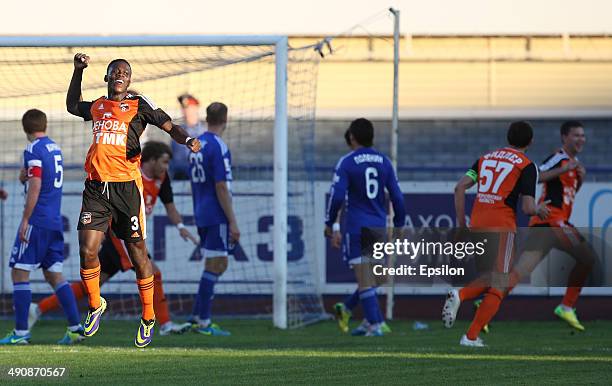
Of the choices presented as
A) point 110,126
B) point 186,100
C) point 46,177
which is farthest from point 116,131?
point 186,100

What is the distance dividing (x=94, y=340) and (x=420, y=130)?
44.2 ft

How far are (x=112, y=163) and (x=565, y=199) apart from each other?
5.72 metres

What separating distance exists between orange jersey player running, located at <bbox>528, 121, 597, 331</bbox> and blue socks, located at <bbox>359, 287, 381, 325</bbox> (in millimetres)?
1829

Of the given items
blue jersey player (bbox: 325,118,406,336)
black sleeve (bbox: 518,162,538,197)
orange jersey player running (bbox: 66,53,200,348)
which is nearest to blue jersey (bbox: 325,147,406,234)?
blue jersey player (bbox: 325,118,406,336)

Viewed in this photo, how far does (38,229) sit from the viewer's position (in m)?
11.3

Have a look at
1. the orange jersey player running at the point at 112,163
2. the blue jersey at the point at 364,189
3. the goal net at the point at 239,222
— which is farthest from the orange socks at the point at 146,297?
the goal net at the point at 239,222

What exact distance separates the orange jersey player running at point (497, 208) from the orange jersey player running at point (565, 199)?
5.23 feet

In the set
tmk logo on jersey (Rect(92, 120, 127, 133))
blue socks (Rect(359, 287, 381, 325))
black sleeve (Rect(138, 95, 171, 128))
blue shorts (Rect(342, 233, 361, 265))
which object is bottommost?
blue socks (Rect(359, 287, 381, 325))

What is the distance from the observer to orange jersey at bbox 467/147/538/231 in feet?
36.0

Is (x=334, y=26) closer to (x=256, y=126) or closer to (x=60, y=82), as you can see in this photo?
(x=256, y=126)

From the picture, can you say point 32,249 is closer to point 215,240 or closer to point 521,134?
point 215,240

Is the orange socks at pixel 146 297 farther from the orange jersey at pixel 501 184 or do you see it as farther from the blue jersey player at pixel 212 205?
the orange jersey at pixel 501 184

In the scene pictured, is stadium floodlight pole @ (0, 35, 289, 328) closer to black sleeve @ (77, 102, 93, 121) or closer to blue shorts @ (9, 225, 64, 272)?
blue shorts @ (9, 225, 64, 272)

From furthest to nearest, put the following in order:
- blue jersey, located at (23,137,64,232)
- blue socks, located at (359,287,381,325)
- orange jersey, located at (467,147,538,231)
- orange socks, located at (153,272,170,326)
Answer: blue socks, located at (359,287,381,325) → orange socks, located at (153,272,170,326) → blue jersey, located at (23,137,64,232) → orange jersey, located at (467,147,538,231)
